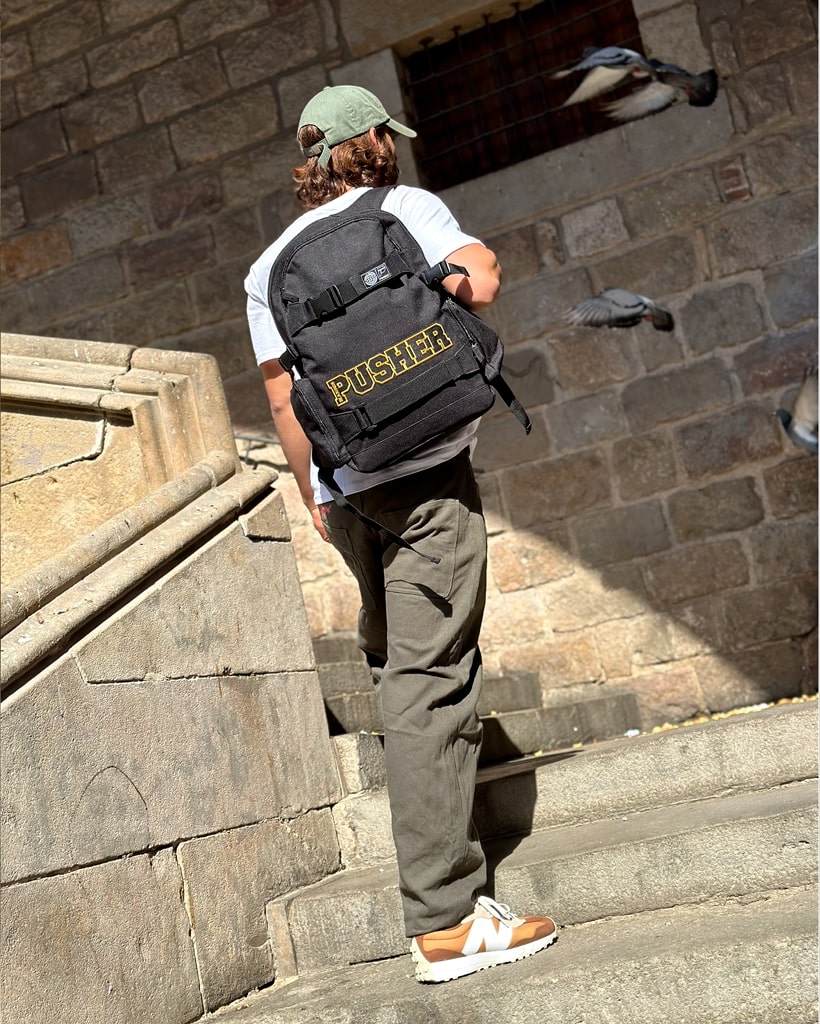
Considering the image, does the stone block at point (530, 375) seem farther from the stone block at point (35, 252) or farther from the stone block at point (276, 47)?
the stone block at point (35, 252)

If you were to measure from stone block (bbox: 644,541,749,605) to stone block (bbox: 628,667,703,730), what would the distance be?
1.08 ft

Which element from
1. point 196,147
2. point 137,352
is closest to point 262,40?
point 196,147

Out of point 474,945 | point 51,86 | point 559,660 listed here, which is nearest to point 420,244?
point 474,945

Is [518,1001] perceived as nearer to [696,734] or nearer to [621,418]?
[696,734]

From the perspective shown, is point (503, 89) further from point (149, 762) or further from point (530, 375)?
point (149, 762)

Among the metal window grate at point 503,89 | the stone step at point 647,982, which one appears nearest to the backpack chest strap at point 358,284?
the stone step at point 647,982

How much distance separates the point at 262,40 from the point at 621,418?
8.95ft

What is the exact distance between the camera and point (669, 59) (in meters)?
5.37

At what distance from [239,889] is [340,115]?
1.64 meters

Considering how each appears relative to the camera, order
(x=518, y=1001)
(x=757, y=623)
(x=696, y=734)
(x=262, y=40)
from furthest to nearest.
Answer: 1. (x=262, y=40)
2. (x=757, y=623)
3. (x=696, y=734)
4. (x=518, y=1001)

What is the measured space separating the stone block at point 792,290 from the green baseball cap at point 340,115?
3.28 m

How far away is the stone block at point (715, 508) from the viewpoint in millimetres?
5203

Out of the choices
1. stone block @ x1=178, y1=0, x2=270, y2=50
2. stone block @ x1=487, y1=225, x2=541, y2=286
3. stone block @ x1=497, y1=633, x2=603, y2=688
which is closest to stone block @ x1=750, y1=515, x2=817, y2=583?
stone block @ x1=497, y1=633, x2=603, y2=688

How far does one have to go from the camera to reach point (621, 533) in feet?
17.8
